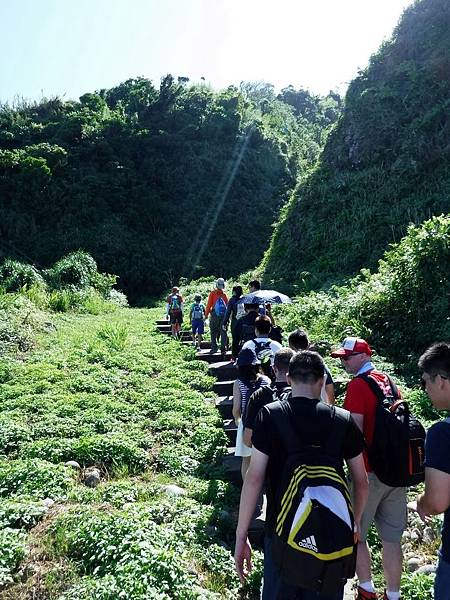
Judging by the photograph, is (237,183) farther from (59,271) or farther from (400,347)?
(400,347)

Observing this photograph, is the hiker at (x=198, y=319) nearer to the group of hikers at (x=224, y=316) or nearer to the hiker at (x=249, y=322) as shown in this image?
the group of hikers at (x=224, y=316)

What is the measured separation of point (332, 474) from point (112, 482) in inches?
143

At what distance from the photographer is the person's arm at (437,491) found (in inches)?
89.3

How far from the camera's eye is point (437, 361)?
2.45 meters

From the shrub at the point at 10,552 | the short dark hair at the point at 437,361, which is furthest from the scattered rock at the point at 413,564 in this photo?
the shrub at the point at 10,552

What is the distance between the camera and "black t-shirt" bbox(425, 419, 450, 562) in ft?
7.39

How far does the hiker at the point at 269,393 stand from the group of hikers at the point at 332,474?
2.21 feet

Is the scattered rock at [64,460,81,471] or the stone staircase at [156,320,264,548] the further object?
the scattered rock at [64,460,81,471]

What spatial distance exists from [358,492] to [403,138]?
20.6 m

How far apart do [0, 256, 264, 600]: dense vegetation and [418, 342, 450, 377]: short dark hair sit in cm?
252

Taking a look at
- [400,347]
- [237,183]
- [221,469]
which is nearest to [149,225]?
[237,183]

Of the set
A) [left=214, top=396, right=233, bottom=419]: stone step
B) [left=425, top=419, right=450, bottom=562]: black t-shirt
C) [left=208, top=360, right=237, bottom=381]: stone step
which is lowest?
[left=214, top=396, right=233, bottom=419]: stone step

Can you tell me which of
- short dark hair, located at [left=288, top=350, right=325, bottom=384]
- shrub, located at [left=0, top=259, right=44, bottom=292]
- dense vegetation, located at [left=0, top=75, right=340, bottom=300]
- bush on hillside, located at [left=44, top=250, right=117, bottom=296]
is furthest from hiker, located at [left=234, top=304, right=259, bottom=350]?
dense vegetation, located at [left=0, top=75, right=340, bottom=300]

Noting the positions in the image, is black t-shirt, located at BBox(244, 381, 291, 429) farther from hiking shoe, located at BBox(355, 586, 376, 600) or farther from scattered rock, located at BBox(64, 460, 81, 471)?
scattered rock, located at BBox(64, 460, 81, 471)
